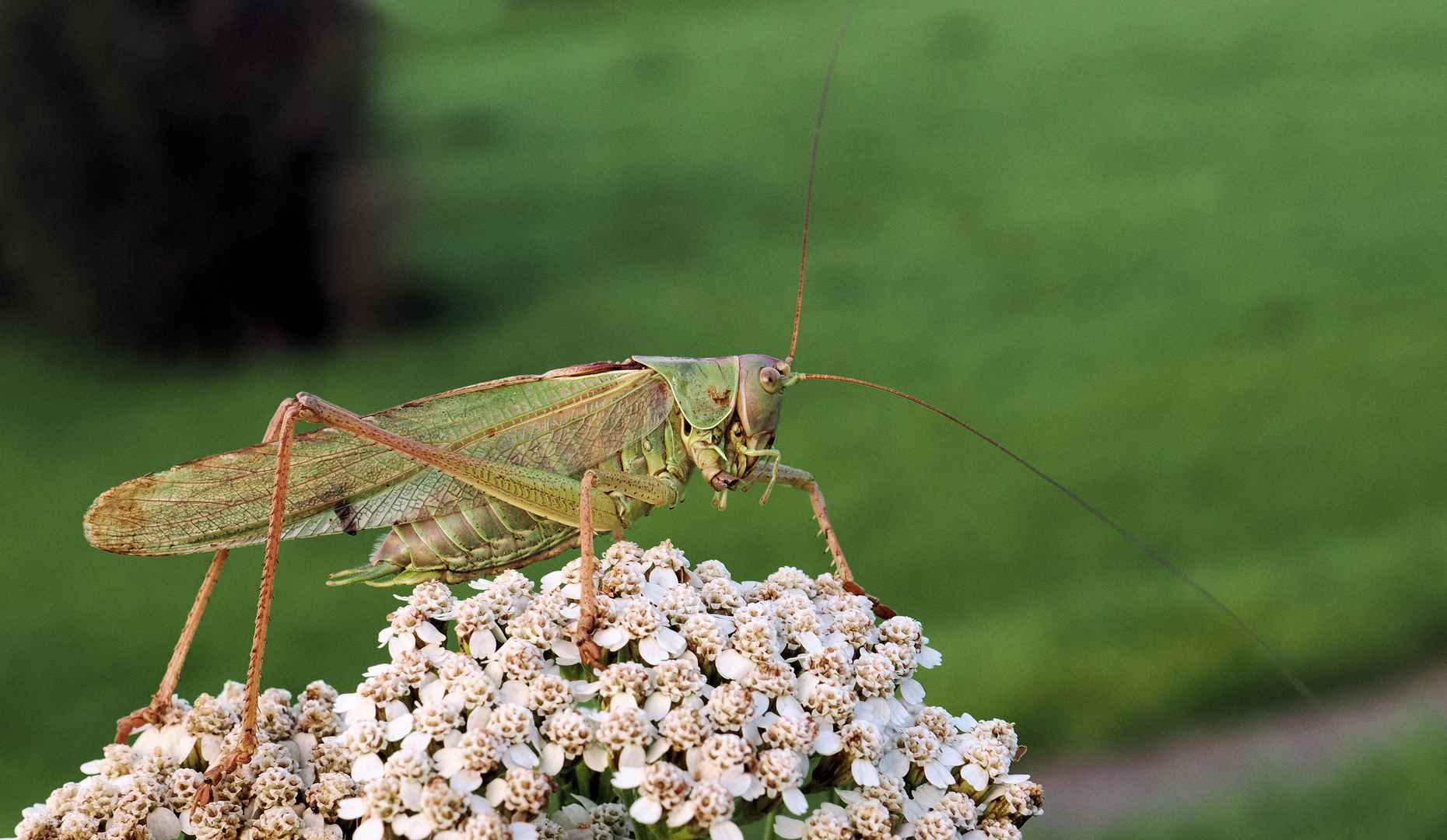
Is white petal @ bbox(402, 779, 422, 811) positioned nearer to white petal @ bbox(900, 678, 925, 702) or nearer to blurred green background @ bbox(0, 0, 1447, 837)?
white petal @ bbox(900, 678, 925, 702)

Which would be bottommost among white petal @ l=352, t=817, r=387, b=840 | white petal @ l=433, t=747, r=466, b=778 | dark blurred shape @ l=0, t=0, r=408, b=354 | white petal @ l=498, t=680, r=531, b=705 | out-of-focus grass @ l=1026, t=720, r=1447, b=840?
white petal @ l=352, t=817, r=387, b=840

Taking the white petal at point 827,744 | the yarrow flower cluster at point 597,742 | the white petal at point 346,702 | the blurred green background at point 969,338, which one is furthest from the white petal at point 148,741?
the blurred green background at point 969,338

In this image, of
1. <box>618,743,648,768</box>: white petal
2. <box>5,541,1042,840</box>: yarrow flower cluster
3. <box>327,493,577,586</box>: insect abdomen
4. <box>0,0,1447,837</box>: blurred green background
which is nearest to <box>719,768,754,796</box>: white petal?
<box>5,541,1042,840</box>: yarrow flower cluster

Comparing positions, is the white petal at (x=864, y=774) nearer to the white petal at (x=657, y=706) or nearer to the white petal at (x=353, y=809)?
the white petal at (x=657, y=706)

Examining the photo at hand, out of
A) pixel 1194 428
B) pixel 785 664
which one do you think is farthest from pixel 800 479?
pixel 1194 428

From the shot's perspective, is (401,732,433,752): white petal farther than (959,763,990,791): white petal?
No
